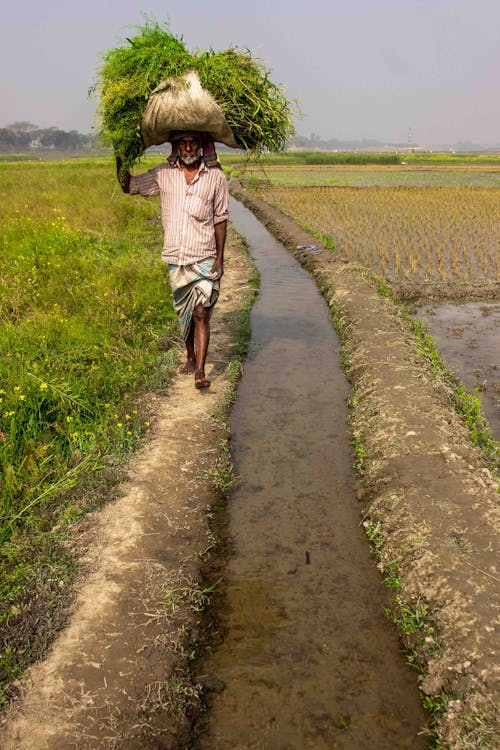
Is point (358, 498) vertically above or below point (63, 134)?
below

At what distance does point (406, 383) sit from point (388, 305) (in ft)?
8.68

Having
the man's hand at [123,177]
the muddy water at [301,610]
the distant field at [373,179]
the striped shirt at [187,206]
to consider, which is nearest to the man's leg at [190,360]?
the muddy water at [301,610]

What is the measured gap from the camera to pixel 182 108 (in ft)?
11.5

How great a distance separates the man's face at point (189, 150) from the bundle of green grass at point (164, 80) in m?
0.32

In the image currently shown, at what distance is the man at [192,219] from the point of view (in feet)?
12.3

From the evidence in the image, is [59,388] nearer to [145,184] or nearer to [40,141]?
[145,184]

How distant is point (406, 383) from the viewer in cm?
426

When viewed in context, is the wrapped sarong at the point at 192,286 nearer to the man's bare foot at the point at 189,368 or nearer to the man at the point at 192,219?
the man at the point at 192,219

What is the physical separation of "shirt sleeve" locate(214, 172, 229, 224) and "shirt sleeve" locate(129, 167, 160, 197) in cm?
45

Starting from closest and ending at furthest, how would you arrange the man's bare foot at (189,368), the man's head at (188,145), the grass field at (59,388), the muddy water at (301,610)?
the muddy water at (301,610), the grass field at (59,388), the man's head at (188,145), the man's bare foot at (189,368)

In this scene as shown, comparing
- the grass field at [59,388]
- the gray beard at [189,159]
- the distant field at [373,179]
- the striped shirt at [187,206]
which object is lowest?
the grass field at [59,388]

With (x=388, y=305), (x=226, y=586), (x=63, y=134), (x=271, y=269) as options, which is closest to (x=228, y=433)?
(x=226, y=586)

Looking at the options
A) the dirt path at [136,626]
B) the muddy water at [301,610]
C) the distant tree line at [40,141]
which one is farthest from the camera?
the distant tree line at [40,141]

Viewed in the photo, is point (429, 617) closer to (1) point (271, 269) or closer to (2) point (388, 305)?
(2) point (388, 305)
